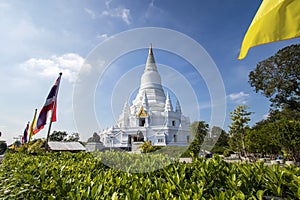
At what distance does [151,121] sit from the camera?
103 feet

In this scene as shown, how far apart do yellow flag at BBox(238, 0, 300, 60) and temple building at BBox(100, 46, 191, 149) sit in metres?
26.1

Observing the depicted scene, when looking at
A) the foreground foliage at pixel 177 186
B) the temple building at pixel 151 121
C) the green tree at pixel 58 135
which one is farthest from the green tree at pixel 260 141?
the green tree at pixel 58 135

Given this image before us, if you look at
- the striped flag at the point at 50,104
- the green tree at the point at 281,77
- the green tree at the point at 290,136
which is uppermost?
the green tree at the point at 281,77

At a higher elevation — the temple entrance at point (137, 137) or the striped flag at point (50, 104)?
the striped flag at point (50, 104)

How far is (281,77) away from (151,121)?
19035 mm

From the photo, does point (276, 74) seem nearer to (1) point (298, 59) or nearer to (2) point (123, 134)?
(1) point (298, 59)

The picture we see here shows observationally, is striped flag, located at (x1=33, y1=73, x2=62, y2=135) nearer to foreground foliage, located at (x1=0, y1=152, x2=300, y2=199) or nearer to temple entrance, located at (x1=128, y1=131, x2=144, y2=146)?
foreground foliage, located at (x1=0, y1=152, x2=300, y2=199)

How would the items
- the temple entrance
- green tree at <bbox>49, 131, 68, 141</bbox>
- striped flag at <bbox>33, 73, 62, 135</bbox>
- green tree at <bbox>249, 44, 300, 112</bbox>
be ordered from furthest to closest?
green tree at <bbox>49, 131, 68, 141</bbox> → the temple entrance → green tree at <bbox>249, 44, 300, 112</bbox> → striped flag at <bbox>33, 73, 62, 135</bbox>

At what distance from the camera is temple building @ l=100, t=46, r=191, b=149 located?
29.0 metres

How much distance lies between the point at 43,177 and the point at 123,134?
2807 centimetres

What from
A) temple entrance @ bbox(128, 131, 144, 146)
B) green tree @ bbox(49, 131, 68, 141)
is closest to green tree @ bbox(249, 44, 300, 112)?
temple entrance @ bbox(128, 131, 144, 146)

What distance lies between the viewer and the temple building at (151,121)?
29.0 m

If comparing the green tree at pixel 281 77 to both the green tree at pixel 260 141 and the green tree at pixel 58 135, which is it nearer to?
the green tree at pixel 260 141

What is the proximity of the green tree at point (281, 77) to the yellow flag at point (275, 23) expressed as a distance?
19841mm
